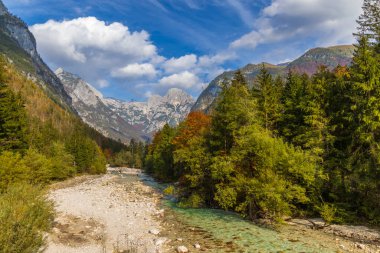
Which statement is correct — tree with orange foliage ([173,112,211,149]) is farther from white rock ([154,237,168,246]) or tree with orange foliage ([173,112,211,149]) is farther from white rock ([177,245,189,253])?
white rock ([177,245,189,253])

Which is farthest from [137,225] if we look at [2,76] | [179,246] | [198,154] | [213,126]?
[2,76]

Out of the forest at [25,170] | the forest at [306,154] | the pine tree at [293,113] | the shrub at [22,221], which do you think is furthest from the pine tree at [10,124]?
the pine tree at [293,113]

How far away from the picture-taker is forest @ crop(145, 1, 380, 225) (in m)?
25.5

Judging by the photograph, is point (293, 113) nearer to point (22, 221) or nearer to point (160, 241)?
point (160, 241)

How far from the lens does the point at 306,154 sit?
2712 cm

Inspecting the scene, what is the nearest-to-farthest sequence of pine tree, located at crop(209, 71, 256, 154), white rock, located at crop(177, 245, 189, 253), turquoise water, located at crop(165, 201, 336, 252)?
white rock, located at crop(177, 245, 189, 253)
turquoise water, located at crop(165, 201, 336, 252)
pine tree, located at crop(209, 71, 256, 154)

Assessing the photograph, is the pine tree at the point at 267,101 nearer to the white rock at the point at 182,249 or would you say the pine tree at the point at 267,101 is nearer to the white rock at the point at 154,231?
the white rock at the point at 154,231

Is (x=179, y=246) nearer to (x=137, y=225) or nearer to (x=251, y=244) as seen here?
(x=251, y=244)

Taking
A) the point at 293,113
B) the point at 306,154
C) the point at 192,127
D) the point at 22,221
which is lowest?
the point at 22,221

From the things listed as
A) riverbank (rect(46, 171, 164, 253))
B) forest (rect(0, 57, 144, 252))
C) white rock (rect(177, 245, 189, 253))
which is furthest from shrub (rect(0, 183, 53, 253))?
white rock (rect(177, 245, 189, 253))

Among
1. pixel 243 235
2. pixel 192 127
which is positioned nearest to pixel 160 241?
pixel 243 235

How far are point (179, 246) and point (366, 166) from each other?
55.4 ft

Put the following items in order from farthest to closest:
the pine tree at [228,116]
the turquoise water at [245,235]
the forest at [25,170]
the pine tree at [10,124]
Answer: the pine tree at [10,124]
the pine tree at [228,116]
the turquoise water at [245,235]
the forest at [25,170]

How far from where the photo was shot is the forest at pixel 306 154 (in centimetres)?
2545
